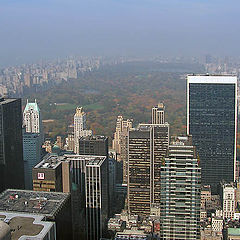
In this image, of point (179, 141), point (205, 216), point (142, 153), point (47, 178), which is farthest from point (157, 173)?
point (47, 178)

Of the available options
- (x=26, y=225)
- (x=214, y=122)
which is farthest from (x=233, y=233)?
(x=26, y=225)

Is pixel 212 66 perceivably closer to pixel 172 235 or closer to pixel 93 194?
pixel 93 194

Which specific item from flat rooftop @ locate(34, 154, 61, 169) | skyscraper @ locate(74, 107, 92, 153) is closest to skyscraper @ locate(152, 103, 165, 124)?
skyscraper @ locate(74, 107, 92, 153)

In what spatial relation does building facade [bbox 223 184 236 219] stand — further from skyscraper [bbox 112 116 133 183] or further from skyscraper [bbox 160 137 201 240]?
skyscraper [bbox 160 137 201 240]

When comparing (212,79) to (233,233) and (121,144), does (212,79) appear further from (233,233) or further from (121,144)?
(233,233)

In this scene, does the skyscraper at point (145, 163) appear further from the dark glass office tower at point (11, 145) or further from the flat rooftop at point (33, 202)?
the flat rooftop at point (33, 202)

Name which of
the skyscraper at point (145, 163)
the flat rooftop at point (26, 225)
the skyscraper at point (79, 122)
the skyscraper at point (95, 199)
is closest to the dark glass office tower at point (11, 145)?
the skyscraper at point (95, 199)
